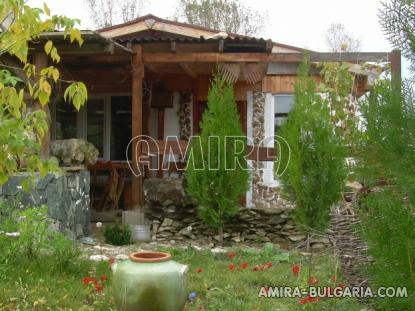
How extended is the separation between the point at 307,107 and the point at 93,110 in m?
5.11

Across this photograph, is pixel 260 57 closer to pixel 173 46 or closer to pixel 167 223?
pixel 173 46

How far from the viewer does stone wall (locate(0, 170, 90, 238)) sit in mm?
6340

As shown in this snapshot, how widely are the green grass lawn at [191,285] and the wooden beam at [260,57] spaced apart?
305 cm

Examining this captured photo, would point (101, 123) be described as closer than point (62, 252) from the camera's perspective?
No

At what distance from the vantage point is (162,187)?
778 cm

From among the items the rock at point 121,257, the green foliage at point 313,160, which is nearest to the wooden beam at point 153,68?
the green foliage at point 313,160

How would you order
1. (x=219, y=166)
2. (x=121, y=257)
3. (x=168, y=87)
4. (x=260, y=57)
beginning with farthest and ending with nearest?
(x=168, y=87) → (x=260, y=57) → (x=219, y=166) → (x=121, y=257)

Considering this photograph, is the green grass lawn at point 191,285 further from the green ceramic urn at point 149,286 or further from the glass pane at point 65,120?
the glass pane at point 65,120

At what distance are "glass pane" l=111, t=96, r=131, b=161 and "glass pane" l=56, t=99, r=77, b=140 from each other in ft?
2.64

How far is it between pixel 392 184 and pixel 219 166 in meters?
4.91

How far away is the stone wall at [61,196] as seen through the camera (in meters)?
6.34

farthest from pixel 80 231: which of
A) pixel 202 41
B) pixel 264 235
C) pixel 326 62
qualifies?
pixel 326 62

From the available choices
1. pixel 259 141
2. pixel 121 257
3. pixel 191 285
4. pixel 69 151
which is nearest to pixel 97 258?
pixel 121 257

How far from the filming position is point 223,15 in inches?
880
